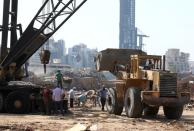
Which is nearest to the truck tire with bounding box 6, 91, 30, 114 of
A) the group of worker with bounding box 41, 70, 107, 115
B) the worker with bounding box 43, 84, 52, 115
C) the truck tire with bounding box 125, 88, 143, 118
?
the group of worker with bounding box 41, 70, 107, 115

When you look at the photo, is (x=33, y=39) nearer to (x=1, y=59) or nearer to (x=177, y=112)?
(x=1, y=59)

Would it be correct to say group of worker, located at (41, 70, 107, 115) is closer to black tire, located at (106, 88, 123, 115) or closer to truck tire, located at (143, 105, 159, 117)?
black tire, located at (106, 88, 123, 115)

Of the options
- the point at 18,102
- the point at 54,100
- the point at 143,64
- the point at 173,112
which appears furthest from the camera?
the point at 18,102

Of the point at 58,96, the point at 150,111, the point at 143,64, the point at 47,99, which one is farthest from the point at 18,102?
the point at 150,111

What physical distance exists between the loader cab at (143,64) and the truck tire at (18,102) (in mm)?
5365

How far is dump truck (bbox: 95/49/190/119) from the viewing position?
22.7 meters

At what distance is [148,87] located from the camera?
924 inches

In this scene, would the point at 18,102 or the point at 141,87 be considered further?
the point at 18,102

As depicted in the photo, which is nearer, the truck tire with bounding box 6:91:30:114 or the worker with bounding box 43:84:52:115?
the worker with bounding box 43:84:52:115

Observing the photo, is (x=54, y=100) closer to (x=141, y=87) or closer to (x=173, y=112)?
(x=141, y=87)

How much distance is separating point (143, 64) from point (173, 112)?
2621 mm

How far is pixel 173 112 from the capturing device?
78.9 feet

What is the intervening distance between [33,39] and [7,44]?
143 centimetres

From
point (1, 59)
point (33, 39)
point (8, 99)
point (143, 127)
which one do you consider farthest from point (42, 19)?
point (143, 127)
